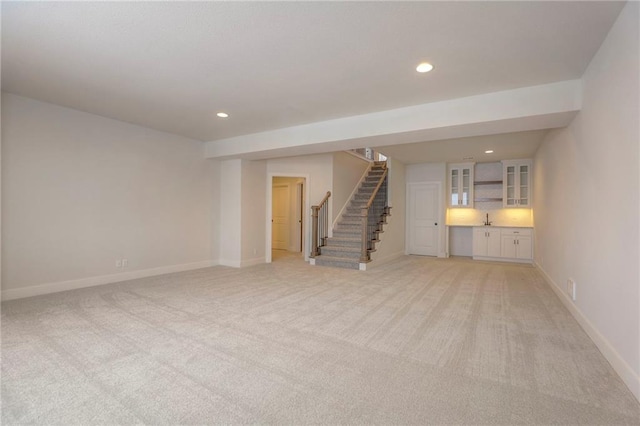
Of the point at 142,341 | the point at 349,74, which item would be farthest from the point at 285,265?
the point at 349,74

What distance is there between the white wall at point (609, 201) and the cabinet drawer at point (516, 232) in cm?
384

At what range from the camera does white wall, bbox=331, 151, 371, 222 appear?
7.79m

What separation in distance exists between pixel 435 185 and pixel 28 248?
8.46 metres

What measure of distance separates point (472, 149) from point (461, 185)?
194 cm

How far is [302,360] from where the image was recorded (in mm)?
2342

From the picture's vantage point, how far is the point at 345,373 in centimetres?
216

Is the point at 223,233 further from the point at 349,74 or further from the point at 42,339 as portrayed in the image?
the point at 349,74

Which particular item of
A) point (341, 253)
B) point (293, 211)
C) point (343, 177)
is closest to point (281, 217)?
point (293, 211)

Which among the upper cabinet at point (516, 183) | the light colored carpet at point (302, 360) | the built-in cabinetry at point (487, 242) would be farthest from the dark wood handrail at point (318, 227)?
the upper cabinet at point (516, 183)

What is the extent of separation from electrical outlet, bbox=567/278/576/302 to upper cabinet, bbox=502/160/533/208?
4.44m

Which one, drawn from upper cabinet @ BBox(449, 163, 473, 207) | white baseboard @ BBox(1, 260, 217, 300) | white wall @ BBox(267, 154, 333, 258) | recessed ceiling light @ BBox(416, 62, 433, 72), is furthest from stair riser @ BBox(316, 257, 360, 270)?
recessed ceiling light @ BBox(416, 62, 433, 72)

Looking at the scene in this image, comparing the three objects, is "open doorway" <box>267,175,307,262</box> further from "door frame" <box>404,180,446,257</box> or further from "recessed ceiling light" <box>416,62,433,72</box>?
"recessed ceiling light" <box>416,62,433,72</box>

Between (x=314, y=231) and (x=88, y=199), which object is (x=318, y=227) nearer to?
(x=314, y=231)

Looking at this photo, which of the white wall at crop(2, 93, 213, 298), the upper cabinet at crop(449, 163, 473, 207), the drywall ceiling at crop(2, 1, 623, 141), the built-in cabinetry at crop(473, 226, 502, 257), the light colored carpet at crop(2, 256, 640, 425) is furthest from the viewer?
the upper cabinet at crop(449, 163, 473, 207)
